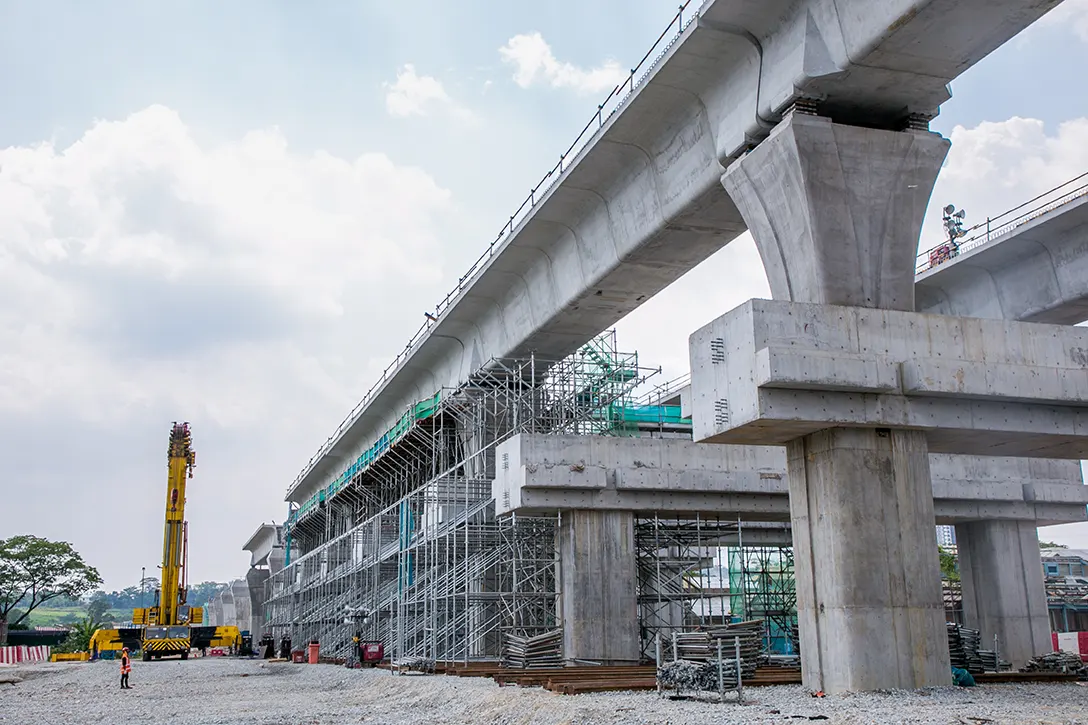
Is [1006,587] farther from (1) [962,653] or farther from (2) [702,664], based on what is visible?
(2) [702,664]

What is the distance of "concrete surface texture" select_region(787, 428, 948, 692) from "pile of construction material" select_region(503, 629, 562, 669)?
31.3ft

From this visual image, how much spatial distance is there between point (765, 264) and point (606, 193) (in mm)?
6326

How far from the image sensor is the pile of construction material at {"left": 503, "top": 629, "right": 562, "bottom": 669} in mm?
23109

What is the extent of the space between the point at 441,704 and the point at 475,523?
10774mm

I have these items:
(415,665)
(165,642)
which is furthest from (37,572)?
(415,665)

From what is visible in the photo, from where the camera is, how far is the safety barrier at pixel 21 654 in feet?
168

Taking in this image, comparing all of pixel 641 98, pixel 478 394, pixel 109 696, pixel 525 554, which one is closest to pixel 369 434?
pixel 478 394

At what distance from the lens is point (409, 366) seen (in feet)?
116

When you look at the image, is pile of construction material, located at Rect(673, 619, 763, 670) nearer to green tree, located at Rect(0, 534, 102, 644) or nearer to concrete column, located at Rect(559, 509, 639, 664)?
concrete column, located at Rect(559, 509, 639, 664)

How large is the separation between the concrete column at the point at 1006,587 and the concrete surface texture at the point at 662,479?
1.52 meters

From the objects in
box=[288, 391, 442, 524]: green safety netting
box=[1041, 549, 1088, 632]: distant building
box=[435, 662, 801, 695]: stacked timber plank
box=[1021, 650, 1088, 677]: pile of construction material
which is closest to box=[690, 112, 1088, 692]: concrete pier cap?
box=[435, 662, 801, 695]: stacked timber plank

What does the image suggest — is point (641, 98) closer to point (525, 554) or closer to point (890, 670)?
point (890, 670)

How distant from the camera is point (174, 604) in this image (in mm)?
52500

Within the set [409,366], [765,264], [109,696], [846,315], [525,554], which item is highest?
[409,366]
